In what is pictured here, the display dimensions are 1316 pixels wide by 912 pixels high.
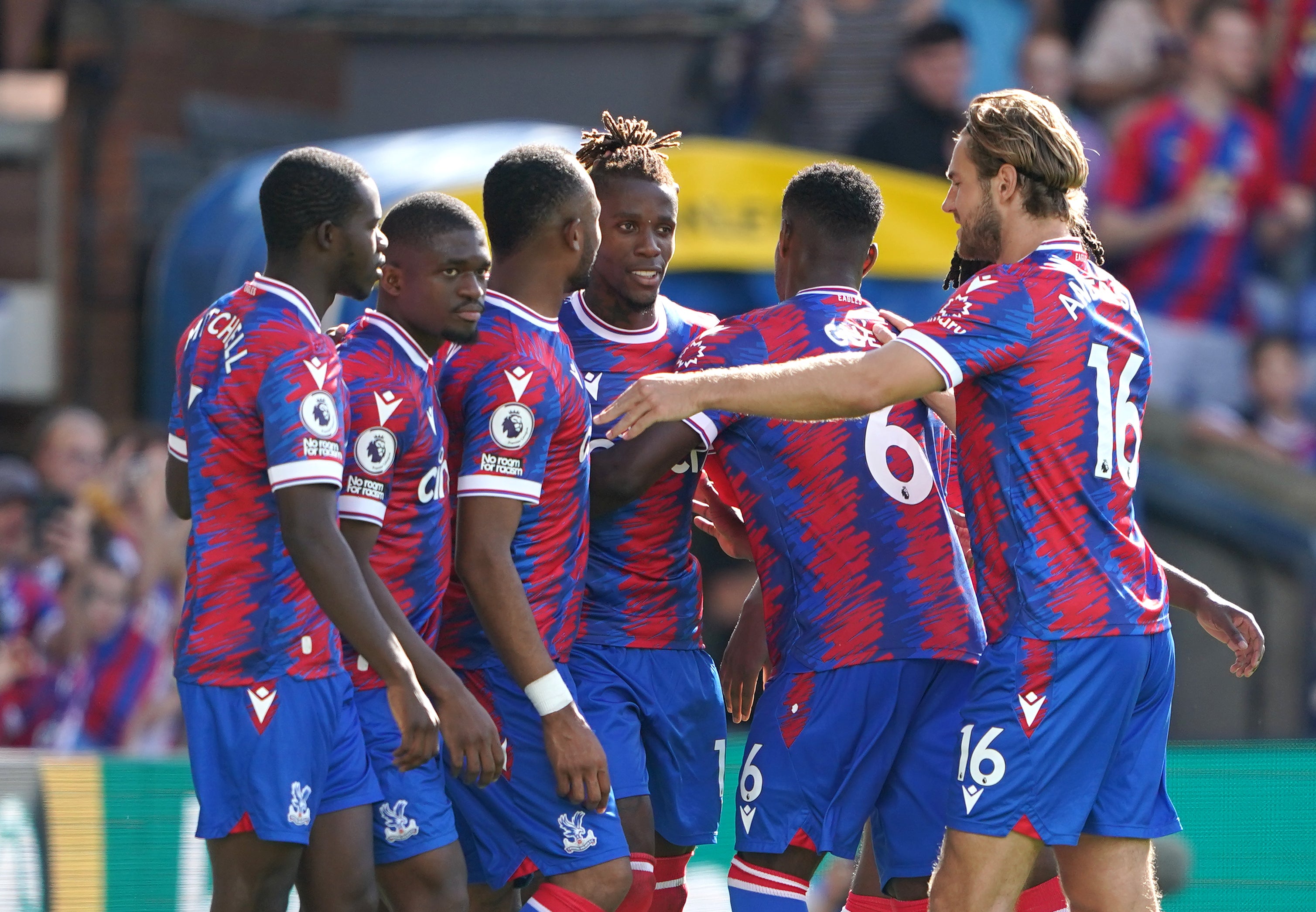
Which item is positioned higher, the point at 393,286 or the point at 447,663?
the point at 393,286

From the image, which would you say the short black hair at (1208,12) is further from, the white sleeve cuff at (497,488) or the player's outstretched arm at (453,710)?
the player's outstretched arm at (453,710)

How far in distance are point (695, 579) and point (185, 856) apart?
2.66 m

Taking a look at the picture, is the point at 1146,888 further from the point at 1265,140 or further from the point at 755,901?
the point at 1265,140

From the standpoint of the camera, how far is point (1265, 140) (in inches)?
440

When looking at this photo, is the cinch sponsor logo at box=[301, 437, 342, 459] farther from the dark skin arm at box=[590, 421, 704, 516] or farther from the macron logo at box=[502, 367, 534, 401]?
the dark skin arm at box=[590, 421, 704, 516]

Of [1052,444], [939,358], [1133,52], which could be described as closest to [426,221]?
[939,358]

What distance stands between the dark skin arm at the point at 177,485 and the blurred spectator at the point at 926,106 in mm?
7603

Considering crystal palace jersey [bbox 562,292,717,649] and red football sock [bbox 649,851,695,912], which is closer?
crystal palace jersey [bbox 562,292,717,649]

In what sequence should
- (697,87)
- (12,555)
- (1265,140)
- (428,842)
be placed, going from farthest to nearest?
Answer: (697,87), (1265,140), (12,555), (428,842)

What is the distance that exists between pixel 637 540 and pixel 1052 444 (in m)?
1.18

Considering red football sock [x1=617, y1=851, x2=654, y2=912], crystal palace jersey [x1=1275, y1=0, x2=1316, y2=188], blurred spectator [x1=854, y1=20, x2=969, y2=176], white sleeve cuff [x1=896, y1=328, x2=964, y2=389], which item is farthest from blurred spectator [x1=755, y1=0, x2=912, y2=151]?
red football sock [x1=617, y1=851, x2=654, y2=912]

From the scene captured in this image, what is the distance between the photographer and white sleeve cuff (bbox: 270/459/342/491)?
397 centimetres

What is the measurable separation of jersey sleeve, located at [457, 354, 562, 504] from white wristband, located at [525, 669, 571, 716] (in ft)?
1.39

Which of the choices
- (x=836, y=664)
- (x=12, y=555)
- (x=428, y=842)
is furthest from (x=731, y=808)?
(x=12, y=555)
